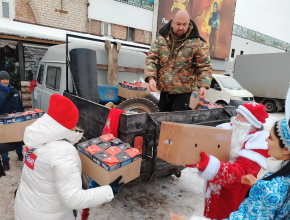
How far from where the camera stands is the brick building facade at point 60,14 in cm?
970

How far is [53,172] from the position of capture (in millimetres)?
1268

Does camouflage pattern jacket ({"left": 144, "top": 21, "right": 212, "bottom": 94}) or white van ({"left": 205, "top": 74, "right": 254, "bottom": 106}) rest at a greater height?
camouflage pattern jacket ({"left": 144, "top": 21, "right": 212, "bottom": 94})

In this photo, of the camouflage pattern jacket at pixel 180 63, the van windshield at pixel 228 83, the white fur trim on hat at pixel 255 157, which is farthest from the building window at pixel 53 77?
the van windshield at pixel 228 83

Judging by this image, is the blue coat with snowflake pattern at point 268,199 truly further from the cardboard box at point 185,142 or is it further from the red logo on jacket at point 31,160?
the red logo on jacket at point 31,160

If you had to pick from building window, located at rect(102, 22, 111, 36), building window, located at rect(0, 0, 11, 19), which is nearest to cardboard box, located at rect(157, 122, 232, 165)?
building window, located at rect(0, 0, 11, 19)

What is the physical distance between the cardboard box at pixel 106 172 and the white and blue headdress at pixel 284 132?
118 centimetres

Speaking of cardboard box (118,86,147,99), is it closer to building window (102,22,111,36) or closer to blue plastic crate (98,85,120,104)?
blue plastic crate (98,85,120,104)

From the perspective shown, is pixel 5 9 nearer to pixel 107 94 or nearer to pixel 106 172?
pixel 107 94

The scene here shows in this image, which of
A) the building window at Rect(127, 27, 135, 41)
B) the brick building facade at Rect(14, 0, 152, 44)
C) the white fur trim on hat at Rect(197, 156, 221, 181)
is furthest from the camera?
the building window at Rect(127, 27, 135, 41)

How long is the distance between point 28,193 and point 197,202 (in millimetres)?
2444

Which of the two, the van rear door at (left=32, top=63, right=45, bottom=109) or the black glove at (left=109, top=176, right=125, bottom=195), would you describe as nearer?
the black glove at (left=109, top=176, right=125, bottom=195)

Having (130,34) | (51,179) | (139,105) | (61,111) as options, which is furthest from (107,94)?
(130,34)

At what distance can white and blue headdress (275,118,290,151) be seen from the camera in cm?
94

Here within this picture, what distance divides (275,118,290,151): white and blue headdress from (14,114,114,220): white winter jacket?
1165 mm
